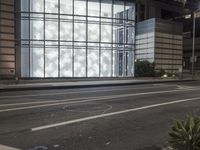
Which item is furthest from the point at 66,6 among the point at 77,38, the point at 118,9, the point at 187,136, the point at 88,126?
the point at 187,136

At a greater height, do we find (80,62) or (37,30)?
(37,30)

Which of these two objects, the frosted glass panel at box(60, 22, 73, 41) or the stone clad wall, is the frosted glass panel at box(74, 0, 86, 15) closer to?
the frosted glass panel at box(60, 22, 73, 41)

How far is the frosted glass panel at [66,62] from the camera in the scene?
37.2 meters

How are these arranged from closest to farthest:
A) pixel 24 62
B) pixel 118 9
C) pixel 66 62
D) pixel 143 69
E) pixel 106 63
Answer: pixel 24 62 < pixel 66 62 < pixel 106 63 < pixel 118 9 < pixel 143 69

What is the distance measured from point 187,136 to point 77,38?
108 feet

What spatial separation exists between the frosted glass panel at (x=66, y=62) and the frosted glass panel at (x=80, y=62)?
2.05ft

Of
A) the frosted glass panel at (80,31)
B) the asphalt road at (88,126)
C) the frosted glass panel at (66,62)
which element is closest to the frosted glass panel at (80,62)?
the frosted glass panel at (66,62)

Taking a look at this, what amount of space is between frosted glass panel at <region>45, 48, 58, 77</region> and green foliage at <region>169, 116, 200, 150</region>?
101 feet

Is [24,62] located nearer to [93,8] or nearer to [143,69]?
[93,8]

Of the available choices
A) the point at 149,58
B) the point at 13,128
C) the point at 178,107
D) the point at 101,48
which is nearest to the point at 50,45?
the point at 101,48

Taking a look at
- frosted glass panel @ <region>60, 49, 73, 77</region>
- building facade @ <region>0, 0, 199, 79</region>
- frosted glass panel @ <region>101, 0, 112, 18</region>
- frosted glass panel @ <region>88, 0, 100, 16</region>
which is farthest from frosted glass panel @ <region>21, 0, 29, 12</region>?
frosted glass panel @ <region>101, 0, 112, 18</region>

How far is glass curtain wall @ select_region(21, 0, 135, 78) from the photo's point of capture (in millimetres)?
35562

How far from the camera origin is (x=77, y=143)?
7.61 m

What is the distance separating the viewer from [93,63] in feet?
129
